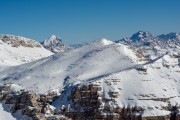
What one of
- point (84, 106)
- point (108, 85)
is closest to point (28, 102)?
point (84, 106)

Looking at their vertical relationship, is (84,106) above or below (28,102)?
below

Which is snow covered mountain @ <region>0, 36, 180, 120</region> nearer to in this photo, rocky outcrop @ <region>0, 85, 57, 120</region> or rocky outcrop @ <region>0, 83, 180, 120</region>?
rocky outcrop @ <region>0, 83, 180, 120</region>

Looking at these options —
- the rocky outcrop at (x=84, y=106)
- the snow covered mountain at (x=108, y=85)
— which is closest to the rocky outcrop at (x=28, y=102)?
the rocky outcrop at (x=84, y=106)

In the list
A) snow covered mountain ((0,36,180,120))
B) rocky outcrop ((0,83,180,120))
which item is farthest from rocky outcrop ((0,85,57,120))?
snow covered mountain ((0,36,180,120))

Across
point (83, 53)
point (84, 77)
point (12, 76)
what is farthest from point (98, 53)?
point (12, 76)

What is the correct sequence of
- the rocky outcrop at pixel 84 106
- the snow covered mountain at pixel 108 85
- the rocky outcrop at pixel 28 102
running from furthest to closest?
the snow covered mountain at pixel 108 85, the rocky outcrop at pixel 84 106, the rocky outcrop at pixel 28 102

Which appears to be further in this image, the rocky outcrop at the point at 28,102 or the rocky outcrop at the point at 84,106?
the rocky outcrop at the point at 84,106

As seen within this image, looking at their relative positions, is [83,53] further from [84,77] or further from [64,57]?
[84,77]

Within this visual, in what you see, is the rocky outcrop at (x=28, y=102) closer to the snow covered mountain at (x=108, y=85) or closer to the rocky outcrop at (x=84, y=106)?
the rocky outcrop at (x=84, y=106)

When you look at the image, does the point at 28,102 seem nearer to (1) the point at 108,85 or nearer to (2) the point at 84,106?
(2) the point at 84,106
